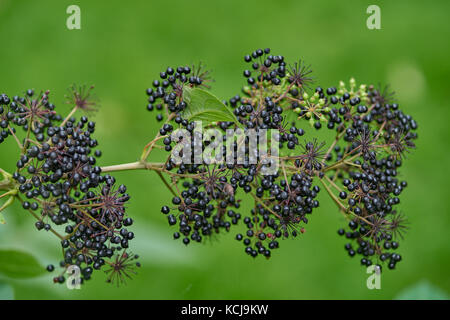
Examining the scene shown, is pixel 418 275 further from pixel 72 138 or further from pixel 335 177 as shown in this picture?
pixel 72 138

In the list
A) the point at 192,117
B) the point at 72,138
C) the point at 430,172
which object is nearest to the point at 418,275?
the point at 430,172

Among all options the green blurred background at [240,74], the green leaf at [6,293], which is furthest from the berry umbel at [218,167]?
the green blurred background at [240,74]

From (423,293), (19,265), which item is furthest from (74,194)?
(423,293)

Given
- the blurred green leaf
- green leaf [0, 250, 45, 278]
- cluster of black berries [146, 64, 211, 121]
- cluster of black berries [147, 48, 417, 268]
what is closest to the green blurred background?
the blurred green leaf

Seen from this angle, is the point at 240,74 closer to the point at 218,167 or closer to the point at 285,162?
the point at 285,162

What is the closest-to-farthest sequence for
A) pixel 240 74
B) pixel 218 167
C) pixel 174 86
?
pixel 218 167, pixel 174 86, pixel 240 74

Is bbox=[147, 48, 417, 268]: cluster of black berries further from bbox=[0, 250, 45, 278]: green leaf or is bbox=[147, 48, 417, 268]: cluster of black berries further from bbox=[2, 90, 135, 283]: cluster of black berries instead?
bbox=[0, 250, 45, 278]: green leaf
